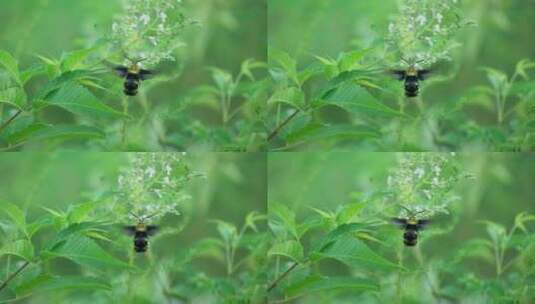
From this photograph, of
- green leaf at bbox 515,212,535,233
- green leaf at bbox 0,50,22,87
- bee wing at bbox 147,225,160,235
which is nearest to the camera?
green leaf at bbox 0,50,22,87

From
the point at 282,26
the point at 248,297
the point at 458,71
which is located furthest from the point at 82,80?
the point at 458,71

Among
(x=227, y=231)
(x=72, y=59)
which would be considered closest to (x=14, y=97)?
(x=72, y=59)

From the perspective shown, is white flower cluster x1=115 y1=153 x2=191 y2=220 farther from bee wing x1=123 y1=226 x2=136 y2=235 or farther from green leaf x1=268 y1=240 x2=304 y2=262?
green leaf x1=268 y1=240 x2=304 y2=262

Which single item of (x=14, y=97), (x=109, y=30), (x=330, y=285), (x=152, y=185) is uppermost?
(x=109, y=30)

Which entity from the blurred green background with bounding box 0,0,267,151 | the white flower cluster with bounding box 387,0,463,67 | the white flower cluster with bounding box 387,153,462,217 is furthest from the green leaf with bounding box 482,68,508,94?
the blurred green background with bounding box 0,0,267,151

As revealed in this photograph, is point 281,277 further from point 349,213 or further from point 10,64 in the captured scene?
point 10,64

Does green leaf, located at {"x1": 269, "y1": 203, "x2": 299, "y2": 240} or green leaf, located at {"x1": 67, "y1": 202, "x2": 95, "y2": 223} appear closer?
green leaf, located at {"x1": 67, "y1": 202, "x2": 95, "y2": 223}
